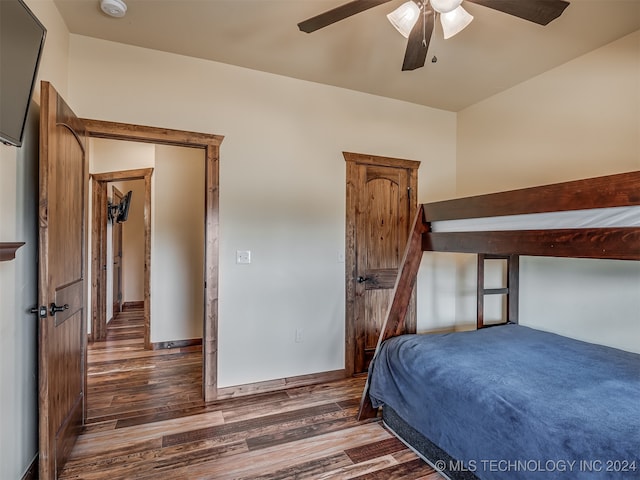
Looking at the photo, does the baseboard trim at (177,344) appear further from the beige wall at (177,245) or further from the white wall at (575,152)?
the white wall at (575,152)

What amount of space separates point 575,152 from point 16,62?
3517 millimetres

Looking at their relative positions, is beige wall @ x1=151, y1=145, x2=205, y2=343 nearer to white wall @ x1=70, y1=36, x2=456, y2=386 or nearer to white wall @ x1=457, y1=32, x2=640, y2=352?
white wall @ x1=70, y1=36, x2=456, y2=386

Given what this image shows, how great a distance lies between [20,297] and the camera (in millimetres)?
1717

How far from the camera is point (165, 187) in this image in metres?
4.13

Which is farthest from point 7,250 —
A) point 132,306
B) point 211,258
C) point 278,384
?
point 132,306

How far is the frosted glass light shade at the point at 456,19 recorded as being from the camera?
1771mm

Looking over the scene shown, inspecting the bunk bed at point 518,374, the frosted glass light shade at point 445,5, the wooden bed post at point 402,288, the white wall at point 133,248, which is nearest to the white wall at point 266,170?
the wooden bed post at point 402,288

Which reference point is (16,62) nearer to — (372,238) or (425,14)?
(425,14)

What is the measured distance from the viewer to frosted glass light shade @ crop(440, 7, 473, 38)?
1771 mm

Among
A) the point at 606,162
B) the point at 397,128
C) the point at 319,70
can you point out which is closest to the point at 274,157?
the point at 319,70

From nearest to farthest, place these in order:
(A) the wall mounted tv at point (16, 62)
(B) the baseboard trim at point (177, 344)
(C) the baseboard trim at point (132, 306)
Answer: (A) the wall mounted tv at point (16, 62)
(B) the baseboard trim at point (177, 344)
(C) the baseboard trim at point (132, 306)

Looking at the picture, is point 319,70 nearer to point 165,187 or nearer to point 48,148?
point 48,148

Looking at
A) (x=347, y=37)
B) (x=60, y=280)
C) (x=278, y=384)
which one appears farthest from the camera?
(x=278, y=384)

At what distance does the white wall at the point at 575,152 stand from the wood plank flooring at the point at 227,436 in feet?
5.65
